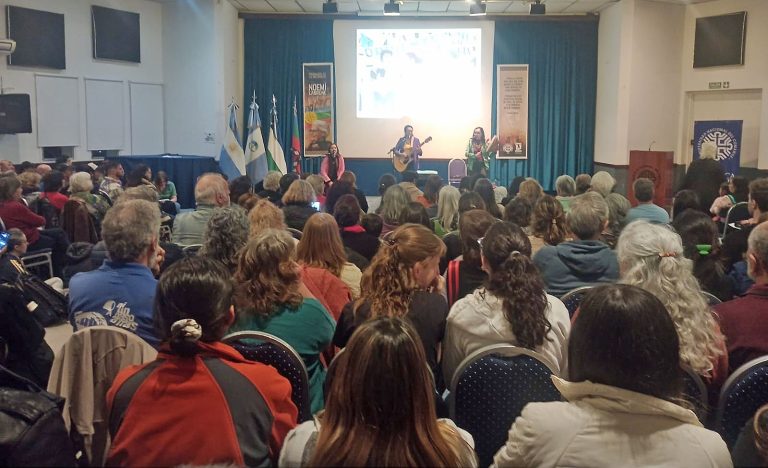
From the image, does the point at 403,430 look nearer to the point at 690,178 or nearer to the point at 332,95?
the point at 690,178

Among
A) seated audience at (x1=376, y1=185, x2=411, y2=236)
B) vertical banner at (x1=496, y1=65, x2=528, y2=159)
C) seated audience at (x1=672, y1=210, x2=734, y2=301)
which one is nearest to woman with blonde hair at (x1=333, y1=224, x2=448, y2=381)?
seated audience at (x1=672, y1=210, x2=734, y2=301)

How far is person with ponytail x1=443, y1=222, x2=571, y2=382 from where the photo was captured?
243cm

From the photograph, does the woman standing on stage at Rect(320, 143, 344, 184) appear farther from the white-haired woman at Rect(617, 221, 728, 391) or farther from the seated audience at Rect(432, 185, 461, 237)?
the white-haired woman at Rect(617, 221, 728, 391)

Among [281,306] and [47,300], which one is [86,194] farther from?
[281,306]

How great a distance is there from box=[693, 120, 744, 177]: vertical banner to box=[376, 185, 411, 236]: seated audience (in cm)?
699

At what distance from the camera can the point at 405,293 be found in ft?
8.70

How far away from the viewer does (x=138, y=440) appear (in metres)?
1.59

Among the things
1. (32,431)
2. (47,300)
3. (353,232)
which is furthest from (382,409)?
(47,300)

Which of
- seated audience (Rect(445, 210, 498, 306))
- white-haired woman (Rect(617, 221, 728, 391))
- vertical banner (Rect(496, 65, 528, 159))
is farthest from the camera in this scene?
vertical banner (Rect(496, 65, 528, 159))

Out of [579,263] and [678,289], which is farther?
[579,263]

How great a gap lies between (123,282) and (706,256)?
9.59ft

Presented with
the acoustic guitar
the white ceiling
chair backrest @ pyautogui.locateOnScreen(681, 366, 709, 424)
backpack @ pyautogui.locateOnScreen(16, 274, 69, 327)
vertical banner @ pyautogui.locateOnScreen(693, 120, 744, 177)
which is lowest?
backpack @ pyautogui.locateOnScreen(16, 274, 69, 327)

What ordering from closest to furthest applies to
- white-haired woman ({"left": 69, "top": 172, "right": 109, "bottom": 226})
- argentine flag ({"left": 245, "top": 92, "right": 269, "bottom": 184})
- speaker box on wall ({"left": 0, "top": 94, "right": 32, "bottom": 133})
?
white-haired woman ({"left": 69, "top": 172, "right": 109, "bottom": 226}), speaker box on wall ({"left": 0, "top": 94, "right": 32, "bottom": 133}), argentine flag ({"left": 245, "top": 92, "right": 269, "bottom": 184})

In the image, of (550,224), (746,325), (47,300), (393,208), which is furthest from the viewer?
(393,208)
